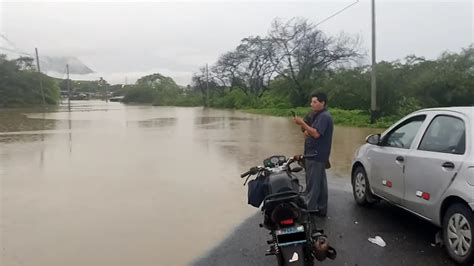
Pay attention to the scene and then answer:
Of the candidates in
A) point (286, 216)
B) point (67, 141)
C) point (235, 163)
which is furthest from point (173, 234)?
point (67, 141)

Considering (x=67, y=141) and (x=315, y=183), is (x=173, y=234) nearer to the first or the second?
(x=315, y=183)

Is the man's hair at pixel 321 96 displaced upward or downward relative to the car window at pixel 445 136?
upward

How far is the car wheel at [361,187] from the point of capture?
577cm

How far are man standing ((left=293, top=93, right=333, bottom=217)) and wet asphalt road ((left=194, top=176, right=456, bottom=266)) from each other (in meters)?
0.28

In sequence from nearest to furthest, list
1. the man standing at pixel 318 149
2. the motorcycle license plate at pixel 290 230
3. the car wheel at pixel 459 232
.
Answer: the motorcycle license plate at pixel 290 230 < the car wheel at pixel 459 232 < the man standing at pixel 318 149

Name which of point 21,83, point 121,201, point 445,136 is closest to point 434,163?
point 445,136

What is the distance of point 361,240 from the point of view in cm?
459


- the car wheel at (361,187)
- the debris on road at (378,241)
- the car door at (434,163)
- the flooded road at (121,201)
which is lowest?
the flooded road at (121,201)

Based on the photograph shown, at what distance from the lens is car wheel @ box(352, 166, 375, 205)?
577 cm

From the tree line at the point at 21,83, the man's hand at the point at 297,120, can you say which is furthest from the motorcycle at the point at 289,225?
the tree line at the point at 21,83

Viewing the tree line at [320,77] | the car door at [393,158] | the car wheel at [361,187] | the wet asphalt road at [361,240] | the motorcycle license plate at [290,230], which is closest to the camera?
the motorcycle license plate at [290,230]

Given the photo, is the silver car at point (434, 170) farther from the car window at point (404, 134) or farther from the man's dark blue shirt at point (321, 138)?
the man's dark blue shirt at point (321, 138)

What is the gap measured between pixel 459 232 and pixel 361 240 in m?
1.07

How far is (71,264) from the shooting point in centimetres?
416
